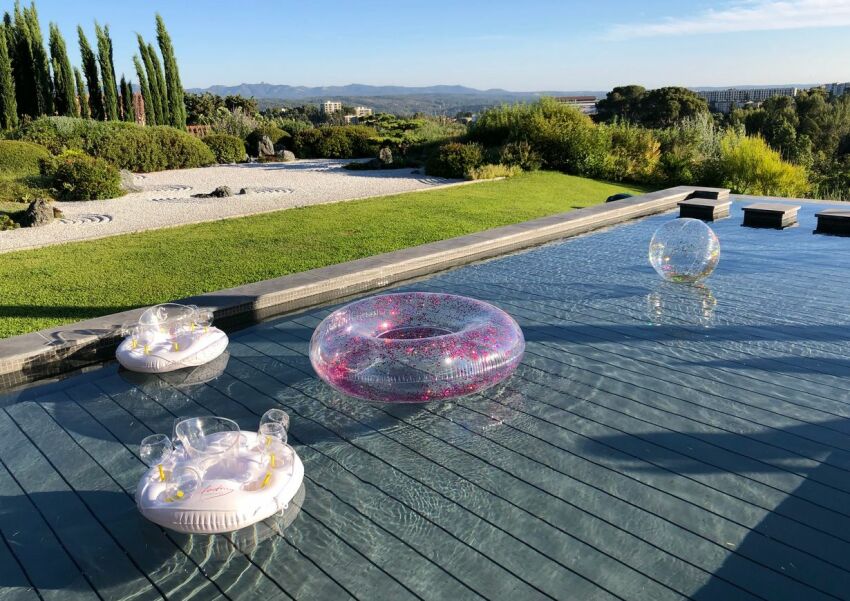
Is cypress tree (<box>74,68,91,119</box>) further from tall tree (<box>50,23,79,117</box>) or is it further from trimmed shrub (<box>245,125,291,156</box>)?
trimmed shrub (<box>245,125,291,156</box>)

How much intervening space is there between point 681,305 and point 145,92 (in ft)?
81.6

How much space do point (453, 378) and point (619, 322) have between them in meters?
2.17

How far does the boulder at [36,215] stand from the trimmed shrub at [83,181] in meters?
2.86

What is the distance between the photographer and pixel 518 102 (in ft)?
66.6

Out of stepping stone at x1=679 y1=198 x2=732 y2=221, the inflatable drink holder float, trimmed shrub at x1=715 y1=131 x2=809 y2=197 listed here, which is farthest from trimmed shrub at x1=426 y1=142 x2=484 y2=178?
the inflatable drink holder float

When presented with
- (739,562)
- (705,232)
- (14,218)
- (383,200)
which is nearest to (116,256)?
(14,218)

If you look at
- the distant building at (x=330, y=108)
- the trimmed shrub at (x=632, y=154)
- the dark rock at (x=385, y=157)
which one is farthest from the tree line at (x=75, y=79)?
the distant building at (x=330, y=108)

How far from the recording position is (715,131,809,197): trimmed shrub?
1419cm

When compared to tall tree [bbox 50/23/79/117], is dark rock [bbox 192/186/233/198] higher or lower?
lower

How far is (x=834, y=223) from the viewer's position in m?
9.05

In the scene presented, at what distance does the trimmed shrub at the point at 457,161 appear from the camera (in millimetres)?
16609

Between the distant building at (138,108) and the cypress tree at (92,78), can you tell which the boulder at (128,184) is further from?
the distant building at (138,108)

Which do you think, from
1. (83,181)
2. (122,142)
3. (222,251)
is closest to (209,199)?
(83,181)

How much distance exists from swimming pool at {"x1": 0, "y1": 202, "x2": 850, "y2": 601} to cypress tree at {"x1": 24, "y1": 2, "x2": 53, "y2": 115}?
22.9 m
